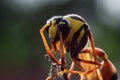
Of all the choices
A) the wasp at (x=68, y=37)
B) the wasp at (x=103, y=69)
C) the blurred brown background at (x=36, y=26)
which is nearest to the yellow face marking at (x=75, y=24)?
the wasp at (x=68, y=37)

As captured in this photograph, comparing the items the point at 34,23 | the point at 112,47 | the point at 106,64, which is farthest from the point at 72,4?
the point at 106,64

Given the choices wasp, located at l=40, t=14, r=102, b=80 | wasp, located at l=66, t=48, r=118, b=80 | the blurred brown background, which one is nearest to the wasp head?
wasp, located at l=40, t=14, r=102, b=80

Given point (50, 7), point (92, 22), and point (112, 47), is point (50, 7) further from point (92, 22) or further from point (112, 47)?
point (112, 47)

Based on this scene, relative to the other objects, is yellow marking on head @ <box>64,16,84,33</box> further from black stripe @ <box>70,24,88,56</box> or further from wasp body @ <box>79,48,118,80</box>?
wasp body @ <box>79,48,118,80</box>

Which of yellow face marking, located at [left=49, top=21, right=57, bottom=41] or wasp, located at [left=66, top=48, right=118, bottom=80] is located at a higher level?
yellow face marking, located at [left=49, top=21, right=57, bottom=41]

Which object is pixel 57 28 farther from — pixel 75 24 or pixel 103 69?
pixel 103 69

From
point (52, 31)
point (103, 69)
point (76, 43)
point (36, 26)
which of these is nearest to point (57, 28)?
point (52, 31)
